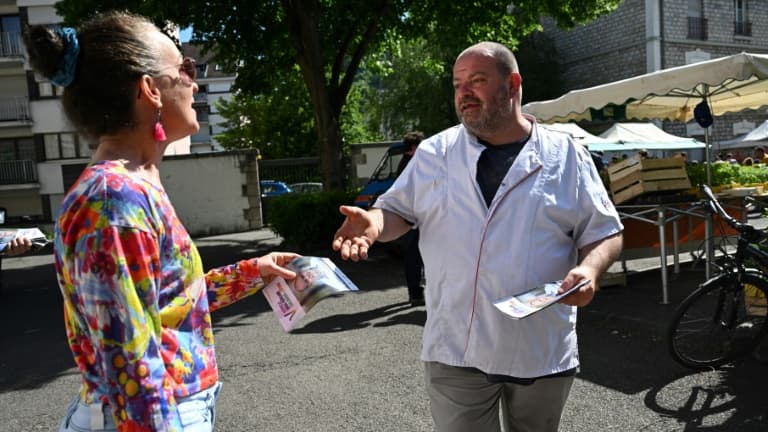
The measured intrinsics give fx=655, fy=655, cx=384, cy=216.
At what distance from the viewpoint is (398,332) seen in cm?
679

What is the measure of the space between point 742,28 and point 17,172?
3760 centimetres

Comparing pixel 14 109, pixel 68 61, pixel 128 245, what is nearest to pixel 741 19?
pixel 14 109

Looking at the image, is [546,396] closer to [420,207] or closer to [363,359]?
[420,207]

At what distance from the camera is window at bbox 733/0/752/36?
32281 mm

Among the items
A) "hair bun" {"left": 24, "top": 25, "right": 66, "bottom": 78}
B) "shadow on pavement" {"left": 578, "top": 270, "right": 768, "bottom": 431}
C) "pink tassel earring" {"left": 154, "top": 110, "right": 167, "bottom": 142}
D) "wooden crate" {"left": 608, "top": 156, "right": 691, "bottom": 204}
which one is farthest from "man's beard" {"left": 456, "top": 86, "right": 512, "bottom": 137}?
"wooden crate" {"left": 608, "top": 156, "right": 691, "bottom": 204}

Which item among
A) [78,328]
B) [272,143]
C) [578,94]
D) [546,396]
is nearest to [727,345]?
A: [546,396]

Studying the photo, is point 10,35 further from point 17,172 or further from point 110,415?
point 110,415

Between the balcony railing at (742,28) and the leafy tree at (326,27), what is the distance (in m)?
21.1

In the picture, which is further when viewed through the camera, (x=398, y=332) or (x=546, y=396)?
(x=398, y=332)

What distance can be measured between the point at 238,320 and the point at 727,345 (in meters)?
5.23

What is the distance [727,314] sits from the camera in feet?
17.2

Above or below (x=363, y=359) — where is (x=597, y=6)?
above

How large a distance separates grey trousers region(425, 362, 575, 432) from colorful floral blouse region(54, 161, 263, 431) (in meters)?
1.16

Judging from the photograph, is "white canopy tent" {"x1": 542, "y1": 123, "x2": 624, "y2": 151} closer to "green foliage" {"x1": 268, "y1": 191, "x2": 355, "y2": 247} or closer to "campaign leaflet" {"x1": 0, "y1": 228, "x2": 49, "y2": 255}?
"green foliage" {"x1": 268, "y1": 191, "x2": 355, "y2": 247}
